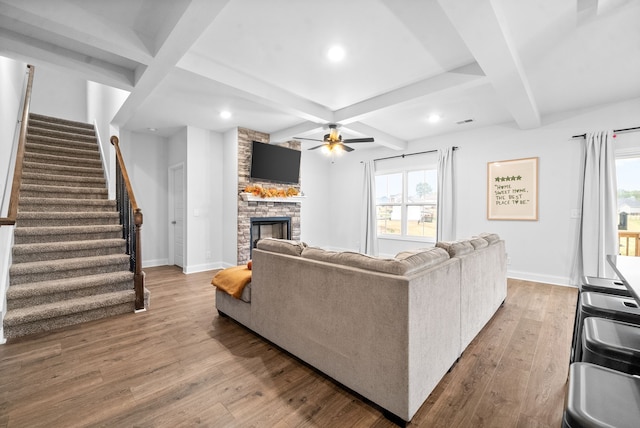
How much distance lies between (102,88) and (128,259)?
11.7ft

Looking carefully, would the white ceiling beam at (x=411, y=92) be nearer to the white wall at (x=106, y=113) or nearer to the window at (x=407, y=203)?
the window at (x=407, y=203)

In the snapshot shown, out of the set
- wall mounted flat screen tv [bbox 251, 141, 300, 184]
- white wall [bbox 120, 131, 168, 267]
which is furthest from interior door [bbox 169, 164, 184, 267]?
wall mounted flat screen tv [bbox 251, 141, 300, 184]

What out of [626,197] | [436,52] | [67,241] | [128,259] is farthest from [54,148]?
[626,197]

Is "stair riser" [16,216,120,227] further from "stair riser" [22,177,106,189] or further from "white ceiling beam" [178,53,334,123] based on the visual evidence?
"white ceiling beam" [178,53,334,123]

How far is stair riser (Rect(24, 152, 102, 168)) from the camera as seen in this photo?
14.0ft

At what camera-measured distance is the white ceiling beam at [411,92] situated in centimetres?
295

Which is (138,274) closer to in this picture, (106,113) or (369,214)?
(106,113)

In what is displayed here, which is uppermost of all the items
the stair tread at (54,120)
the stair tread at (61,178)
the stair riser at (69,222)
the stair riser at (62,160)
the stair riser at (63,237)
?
the stair tread at (54,120)

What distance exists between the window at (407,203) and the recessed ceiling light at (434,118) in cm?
133

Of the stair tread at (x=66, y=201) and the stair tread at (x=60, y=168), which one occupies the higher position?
the stair tread at (x=60, y=168)

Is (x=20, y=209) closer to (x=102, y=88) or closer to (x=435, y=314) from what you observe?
(x=102, y=88)

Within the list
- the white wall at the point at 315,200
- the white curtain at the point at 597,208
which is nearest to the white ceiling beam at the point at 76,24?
the white wall at the point at 315,200

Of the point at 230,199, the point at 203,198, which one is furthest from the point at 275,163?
the point at 203,198

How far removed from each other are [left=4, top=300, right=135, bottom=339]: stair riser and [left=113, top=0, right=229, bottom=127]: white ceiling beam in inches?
94.7
